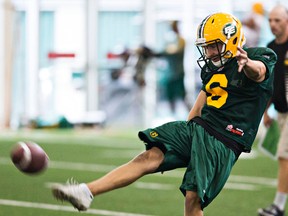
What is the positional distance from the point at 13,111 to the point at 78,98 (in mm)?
1471

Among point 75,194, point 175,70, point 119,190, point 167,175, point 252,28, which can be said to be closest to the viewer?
point 75,194

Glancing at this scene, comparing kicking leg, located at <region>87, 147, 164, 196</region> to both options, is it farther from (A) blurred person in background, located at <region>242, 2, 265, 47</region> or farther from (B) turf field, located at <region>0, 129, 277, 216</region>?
(A) blurred person in background, located at <region>242, 2, 265, 47</region>

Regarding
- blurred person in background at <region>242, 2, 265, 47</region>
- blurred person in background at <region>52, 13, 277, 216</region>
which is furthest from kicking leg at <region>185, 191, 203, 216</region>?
blurred person in background at <region>242, 2, 265, 47</region>

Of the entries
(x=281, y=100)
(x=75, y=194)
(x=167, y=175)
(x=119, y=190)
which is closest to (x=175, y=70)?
(x=167, y=175)

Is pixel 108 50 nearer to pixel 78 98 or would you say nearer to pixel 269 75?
pixel 78 98

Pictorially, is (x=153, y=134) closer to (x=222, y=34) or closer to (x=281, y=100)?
(x=222, y=34)

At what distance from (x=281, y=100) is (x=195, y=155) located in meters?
2.30

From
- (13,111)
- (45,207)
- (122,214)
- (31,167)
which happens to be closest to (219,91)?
(31,167)

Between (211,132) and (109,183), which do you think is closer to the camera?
(109,183)

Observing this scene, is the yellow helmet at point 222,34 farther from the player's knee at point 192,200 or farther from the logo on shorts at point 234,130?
the player's knee at point 192,200

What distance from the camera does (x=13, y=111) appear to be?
56.3ft

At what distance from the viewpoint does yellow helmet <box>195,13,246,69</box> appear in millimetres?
4621

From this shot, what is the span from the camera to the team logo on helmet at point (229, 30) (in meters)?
4.63

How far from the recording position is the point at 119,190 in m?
7.67
